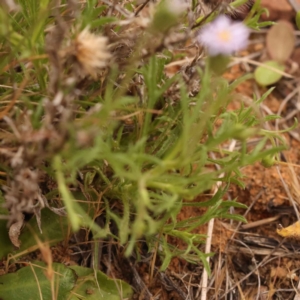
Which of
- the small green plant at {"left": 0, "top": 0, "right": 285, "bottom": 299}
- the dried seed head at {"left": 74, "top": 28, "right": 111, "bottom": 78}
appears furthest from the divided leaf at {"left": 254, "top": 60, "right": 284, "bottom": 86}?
the dried seed head at {"left": 74, "top": 28, "right": 111, "bottom": 78}

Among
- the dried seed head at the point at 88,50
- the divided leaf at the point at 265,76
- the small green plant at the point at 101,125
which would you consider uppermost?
the dried seed head at the point at 88,50

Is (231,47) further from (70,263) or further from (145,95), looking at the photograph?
(70,263)

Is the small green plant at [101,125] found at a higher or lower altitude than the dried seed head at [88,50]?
lower

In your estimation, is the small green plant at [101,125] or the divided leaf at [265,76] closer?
the small green plant at [101,125]

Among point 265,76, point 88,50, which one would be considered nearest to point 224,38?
point 88,50

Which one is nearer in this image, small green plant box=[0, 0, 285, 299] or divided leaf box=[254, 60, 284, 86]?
small green plant box=[0, 0, 285, 299]

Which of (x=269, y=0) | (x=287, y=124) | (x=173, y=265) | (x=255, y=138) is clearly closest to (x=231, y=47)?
(x=173, y=265)

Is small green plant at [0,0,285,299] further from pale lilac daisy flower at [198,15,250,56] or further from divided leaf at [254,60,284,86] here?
divided leaf at [254,60,284,86]

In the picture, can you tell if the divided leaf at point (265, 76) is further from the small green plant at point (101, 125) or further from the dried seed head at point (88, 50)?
the dried seed head at point (88, 50)

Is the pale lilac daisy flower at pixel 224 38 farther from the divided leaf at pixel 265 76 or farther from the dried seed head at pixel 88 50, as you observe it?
the divided leaf at pixel 265 76

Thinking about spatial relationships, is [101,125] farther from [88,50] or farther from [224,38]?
[224,38]

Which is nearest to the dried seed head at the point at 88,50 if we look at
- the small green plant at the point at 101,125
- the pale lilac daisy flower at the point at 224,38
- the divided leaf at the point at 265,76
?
the small green plant at the point at 101,125
